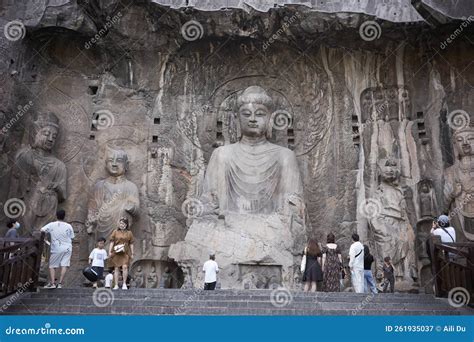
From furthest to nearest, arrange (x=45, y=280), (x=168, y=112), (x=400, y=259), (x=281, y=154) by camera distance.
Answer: (x=168, y=112) → (x=281, y=154) → (x=400, y=259) → (x=45, y=280)

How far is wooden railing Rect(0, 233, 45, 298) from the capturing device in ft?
25.4

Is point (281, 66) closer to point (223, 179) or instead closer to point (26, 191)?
point (223, 179)

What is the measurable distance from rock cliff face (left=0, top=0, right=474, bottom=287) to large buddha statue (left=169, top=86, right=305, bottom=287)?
75 cm

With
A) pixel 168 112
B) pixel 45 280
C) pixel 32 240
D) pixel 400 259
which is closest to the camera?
pixel 32 240

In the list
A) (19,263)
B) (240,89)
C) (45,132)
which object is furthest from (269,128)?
(19,263)

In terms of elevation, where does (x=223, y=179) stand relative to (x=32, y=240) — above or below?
above

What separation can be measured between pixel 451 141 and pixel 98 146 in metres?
7.41

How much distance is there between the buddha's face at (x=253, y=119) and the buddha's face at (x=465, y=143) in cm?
394

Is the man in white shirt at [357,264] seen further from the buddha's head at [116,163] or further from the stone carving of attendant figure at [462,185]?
the buddha's head at [116,163]

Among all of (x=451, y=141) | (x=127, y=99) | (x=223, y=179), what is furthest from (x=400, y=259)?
(x=127, y=99)

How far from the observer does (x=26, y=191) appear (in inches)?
474

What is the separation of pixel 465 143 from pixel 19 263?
845 cm

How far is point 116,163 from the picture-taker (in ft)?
41.2

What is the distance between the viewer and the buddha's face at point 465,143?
39.0ft
